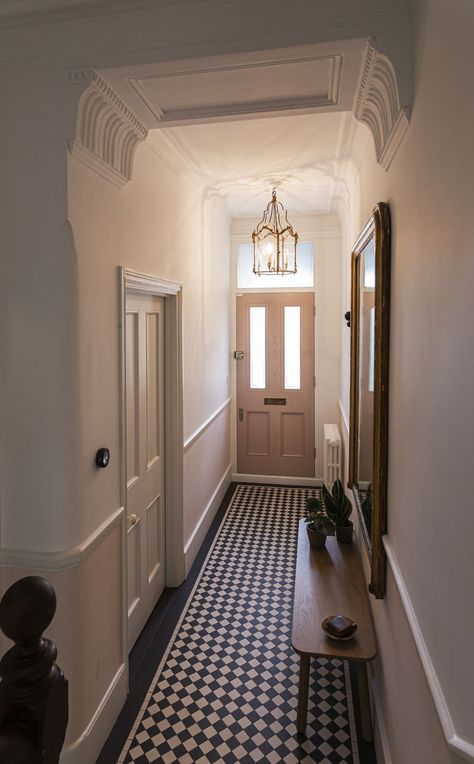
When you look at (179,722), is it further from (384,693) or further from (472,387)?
(472,387)

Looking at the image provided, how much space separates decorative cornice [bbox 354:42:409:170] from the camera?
4.77ft

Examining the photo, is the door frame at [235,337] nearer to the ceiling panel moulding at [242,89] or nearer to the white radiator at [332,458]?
the white radiator at [332,458]

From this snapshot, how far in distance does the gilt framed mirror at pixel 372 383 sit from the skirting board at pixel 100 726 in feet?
A: 3.98

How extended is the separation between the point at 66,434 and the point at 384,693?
153cm

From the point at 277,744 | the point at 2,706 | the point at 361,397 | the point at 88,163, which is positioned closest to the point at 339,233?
the point at 361,397

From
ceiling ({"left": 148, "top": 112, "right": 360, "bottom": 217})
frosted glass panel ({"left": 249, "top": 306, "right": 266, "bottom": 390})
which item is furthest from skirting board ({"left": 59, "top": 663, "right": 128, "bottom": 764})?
frosted glass panel ({"left": 249, "top": 306, "right": 266, "bottom": 390})

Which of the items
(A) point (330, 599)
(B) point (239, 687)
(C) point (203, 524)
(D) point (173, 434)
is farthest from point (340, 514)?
(C) point (203, 524)

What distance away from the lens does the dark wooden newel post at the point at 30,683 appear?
56 cm

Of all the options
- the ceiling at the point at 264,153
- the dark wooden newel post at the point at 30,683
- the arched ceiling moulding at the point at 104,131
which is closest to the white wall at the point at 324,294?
the ceiling at the point at 264,153

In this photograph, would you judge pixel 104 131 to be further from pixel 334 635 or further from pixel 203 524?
pixel 203 524

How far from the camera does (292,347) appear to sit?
5.05m

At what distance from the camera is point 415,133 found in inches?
53.1

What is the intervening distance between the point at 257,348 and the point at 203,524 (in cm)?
206

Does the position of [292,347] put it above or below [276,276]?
below
